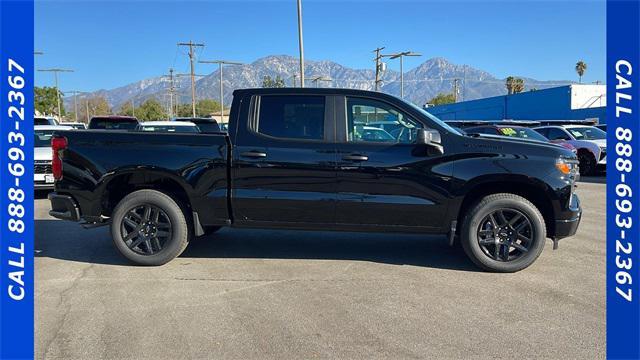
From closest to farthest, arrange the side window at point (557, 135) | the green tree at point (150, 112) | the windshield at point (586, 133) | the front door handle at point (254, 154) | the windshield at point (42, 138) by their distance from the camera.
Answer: the front door handle at point (254, 154) < the windshield at point (42, 138) < the windshield at point (586, 133) < the side window at point (557, 135) < the green tree at point (150, 112)

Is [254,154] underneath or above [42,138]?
underneath

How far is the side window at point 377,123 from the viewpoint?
4992 millimetres

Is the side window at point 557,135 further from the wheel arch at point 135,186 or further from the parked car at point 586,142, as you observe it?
the wheel arch at point 135,186

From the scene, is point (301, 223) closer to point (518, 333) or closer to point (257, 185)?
point (257, 185)

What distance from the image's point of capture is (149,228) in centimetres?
529

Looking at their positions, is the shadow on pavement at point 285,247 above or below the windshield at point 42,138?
below

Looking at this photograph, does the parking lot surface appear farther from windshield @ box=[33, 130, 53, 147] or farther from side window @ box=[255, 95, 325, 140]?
windshield @ box=[33, 130, 53, 147]

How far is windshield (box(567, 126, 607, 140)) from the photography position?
15.0 metres

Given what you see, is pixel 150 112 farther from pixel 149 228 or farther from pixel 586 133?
pixel 149 228

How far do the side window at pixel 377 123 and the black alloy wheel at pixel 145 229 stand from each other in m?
2.30

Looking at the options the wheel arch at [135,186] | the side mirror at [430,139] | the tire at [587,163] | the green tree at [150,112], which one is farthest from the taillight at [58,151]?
A: the green tree at [150,112]

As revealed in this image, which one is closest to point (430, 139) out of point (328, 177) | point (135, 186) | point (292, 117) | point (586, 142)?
point (328, 177)

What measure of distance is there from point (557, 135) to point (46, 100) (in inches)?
2954

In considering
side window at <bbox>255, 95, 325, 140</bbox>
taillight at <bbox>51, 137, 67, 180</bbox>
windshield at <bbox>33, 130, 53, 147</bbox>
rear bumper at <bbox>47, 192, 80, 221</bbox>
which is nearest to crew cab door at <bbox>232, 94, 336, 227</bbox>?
side window at <bbox>255, 95, 325, 140</bbox>
